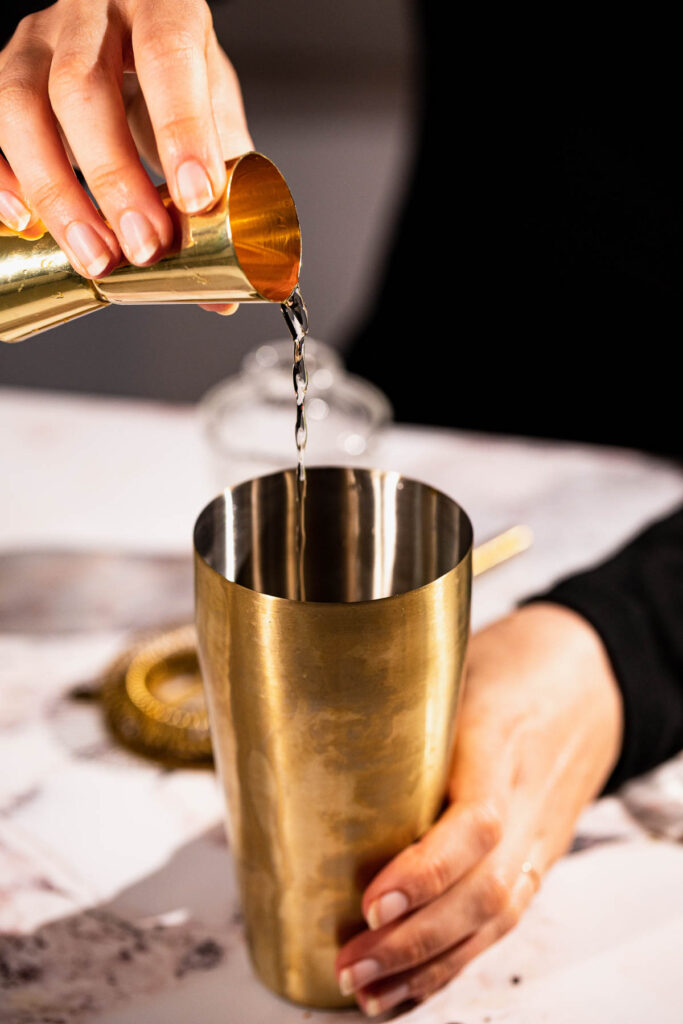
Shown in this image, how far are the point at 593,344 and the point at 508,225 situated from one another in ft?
0.63

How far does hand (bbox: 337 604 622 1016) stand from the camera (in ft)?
1.37

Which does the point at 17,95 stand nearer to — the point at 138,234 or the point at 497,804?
the point at 138,234

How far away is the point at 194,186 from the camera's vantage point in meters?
0.37

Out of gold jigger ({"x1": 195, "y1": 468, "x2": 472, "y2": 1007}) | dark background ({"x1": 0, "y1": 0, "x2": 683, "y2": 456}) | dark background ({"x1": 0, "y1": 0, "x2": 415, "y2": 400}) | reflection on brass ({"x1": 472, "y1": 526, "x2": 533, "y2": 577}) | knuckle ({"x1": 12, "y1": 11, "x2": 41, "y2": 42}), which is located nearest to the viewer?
gold jigger ({"x1": 195, "y1": 468, "x2": 472, "y2": 1007})

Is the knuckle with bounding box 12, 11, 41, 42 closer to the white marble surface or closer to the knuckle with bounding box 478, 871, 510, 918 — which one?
the white marble surface

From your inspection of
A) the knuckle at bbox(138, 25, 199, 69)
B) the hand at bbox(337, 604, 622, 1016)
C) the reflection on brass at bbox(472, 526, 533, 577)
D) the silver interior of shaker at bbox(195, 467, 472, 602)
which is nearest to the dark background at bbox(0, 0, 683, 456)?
the reflection on brass at bbox(472, 526, 533, 577)

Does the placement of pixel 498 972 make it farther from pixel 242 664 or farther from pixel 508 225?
pixel 508 225

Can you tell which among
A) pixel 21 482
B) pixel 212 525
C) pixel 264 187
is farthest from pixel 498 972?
pixel 21 482

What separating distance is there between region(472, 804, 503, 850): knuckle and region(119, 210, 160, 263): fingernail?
284mm

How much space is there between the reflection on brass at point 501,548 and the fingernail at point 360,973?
14.0 inches

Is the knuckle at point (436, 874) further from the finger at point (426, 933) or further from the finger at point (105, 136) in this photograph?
the finger at point (105, 136)

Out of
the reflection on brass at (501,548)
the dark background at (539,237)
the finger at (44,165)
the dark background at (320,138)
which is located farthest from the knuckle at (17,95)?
the dark background at (320,138)

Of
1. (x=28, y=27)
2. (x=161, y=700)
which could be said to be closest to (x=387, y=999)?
(x=161, y=700)

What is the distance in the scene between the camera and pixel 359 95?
10.6 ft
